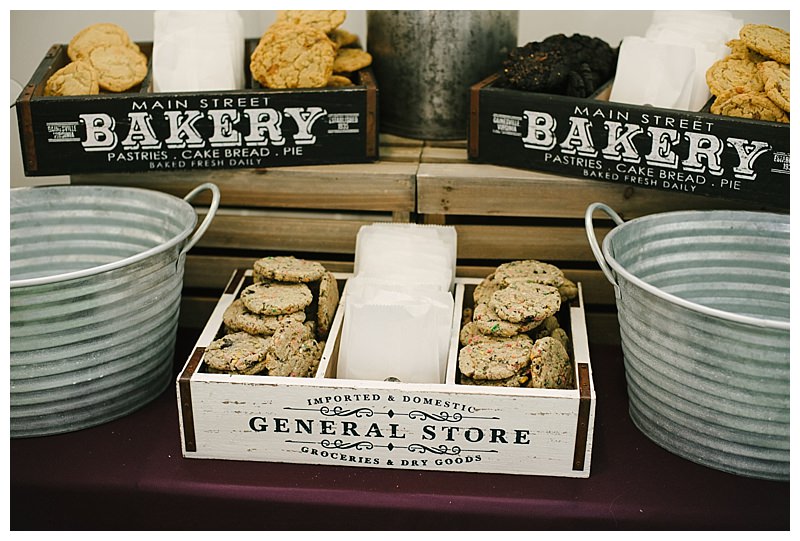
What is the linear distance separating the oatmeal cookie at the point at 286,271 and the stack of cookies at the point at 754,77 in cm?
69

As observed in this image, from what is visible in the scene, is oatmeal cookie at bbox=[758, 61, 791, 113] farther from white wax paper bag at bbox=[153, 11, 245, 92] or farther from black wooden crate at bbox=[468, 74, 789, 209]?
white wax paper bag at bbox=[153, 11, 245, 92]

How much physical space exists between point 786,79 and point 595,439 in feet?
2.05

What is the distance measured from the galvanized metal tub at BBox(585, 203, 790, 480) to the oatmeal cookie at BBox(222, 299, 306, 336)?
18.2 inches

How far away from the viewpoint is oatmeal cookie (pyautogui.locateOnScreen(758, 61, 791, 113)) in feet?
4.27

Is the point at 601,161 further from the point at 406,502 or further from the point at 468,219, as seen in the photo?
the point at 406,502

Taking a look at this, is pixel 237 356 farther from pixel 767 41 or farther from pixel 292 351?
pixel 767 41

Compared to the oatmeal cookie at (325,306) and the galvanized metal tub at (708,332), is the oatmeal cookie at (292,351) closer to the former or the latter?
the oatmeal cookie at (325,306)

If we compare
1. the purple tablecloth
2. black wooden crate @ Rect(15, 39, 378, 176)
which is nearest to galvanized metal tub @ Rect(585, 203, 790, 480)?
the purple tablecloth

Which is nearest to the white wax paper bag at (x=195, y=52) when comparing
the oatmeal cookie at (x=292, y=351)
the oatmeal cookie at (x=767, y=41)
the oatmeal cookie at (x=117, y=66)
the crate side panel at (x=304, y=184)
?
the oatmeal cookie at (x=117, y=66)

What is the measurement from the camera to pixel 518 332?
1.25m

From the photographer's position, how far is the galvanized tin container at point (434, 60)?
1639mm

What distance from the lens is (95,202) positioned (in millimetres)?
1501

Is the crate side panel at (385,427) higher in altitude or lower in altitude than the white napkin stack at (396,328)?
lower
